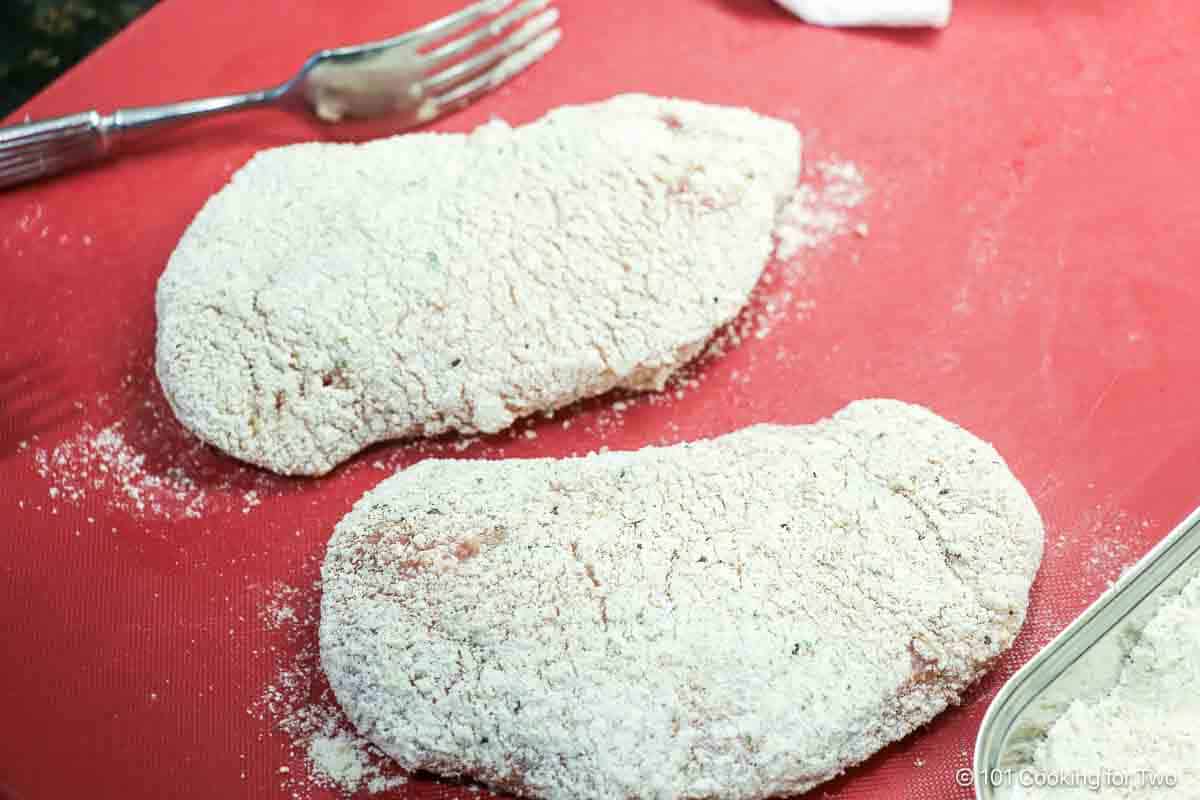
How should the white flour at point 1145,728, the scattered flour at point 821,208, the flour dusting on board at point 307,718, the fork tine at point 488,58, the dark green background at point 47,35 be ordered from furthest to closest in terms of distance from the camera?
1. the dark green background at point 47,35
2. the fork tine at point 488,58
3. the scattered flour at point 821,208
4. the flour dusting on board at point 307,718
5. the white flour at point 1145,728

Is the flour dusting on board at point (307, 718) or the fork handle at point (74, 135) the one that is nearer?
the flour dusting on board at point (307, 718)

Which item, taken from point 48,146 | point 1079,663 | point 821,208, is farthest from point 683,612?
point 48,146

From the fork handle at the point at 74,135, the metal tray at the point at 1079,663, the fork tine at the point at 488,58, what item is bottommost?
the metal tray at the point at 1079,663

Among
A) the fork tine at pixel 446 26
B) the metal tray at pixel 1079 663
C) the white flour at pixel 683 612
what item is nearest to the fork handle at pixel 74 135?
the fork tine at pixel 446 26

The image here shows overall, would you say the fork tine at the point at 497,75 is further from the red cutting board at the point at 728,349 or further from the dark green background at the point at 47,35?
the dark green background at the point at 47,35

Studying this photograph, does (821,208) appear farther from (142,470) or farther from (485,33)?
(142,470)

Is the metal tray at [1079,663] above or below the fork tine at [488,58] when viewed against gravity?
below

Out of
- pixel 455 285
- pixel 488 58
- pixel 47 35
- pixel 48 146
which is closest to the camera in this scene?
pixel 455 285

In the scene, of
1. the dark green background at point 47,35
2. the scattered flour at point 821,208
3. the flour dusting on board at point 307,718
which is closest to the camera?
the flour dusting on board at point 307,718
